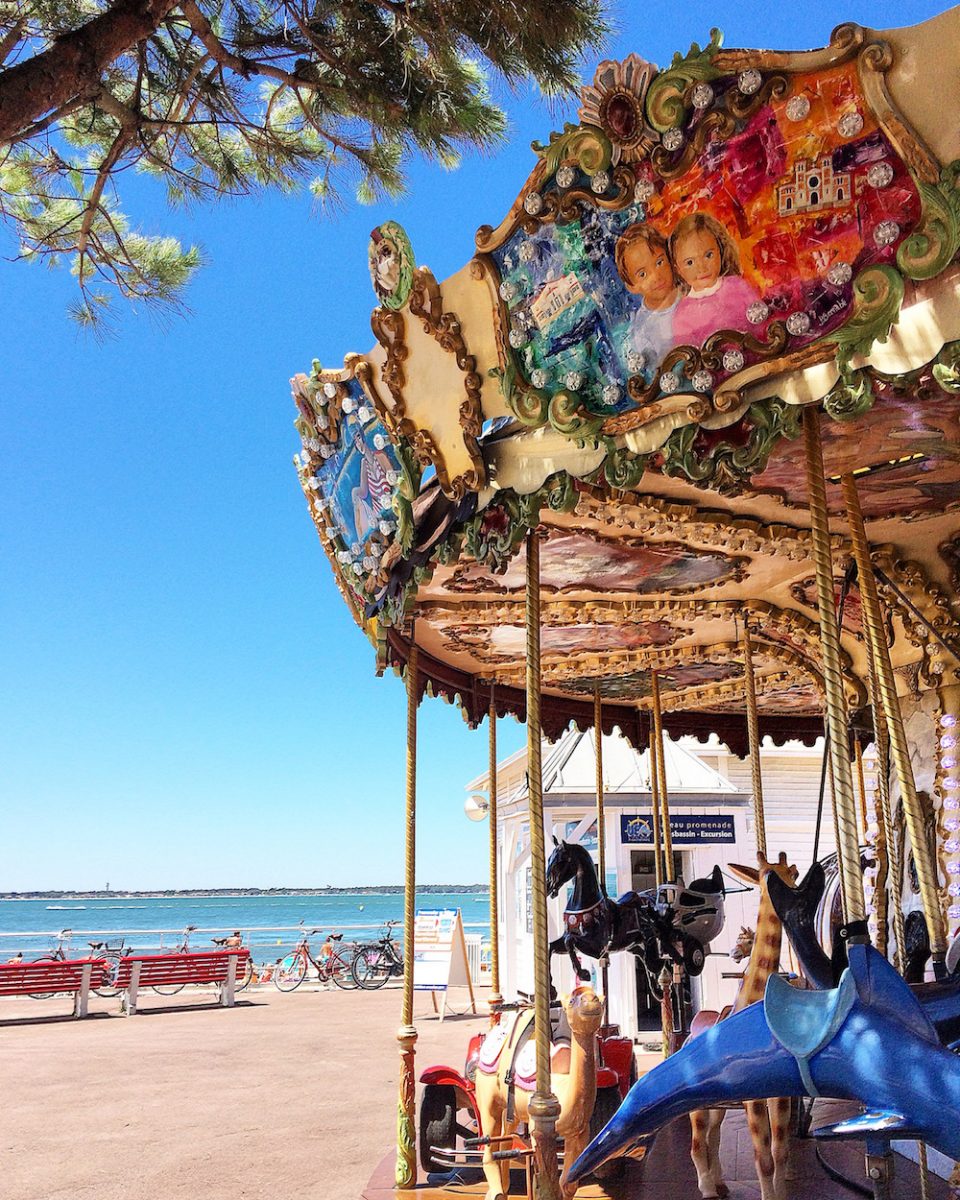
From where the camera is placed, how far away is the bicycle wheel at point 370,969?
56.6ft

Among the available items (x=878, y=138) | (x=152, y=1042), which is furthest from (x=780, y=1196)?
(x=152, y=1042)

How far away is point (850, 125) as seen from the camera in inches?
105

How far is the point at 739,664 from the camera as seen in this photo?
26.0 ft

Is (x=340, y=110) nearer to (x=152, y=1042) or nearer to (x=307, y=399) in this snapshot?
(x=307, y=399)

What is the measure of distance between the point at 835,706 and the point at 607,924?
4029mm

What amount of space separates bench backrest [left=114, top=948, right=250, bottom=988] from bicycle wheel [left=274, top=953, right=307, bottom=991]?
223 centimetres

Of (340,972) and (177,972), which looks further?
(340,972)

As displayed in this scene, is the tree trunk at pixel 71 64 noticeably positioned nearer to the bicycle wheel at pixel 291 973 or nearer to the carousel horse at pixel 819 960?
the carousel horse at pixel 819 960

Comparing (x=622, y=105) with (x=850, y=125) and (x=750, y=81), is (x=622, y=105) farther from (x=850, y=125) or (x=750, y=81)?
(x=850, y=125)

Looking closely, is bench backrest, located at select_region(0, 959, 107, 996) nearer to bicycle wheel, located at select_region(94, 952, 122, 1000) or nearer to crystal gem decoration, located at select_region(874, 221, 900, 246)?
bicycle wheel, located at select_region(94, 952, 122, 1000)

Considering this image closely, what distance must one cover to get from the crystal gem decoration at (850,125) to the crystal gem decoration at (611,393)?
3.35 ft

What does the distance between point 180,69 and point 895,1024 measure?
635cm

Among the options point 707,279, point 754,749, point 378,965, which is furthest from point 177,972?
point 707,279

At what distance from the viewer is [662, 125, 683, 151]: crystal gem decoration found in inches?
115
